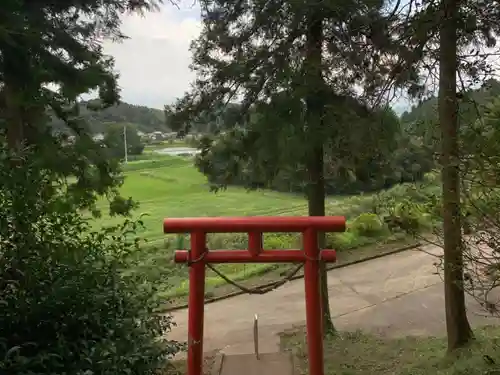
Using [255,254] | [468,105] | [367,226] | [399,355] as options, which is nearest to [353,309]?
[399,355]

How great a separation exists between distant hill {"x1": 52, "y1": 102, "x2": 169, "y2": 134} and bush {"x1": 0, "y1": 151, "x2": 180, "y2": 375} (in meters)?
2.41

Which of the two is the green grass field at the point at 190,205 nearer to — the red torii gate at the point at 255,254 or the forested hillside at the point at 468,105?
the forested hillside at the point at 468,105

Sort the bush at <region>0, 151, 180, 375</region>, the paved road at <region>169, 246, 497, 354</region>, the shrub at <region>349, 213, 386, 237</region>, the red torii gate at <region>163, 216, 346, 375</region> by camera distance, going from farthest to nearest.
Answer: the shrub at <region>349, 213, 386, 237</region>
the paved road at <region>169, 246, 497, 354</region>
the red torii gate at <region>163, 216, 346, 375</region>
the bush at <region>0, 151, 180, 375</region>

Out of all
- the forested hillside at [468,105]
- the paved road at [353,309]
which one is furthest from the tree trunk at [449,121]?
the paved road at [353,309]

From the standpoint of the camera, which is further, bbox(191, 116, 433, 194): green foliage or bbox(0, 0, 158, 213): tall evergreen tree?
bbox(191, 116, 433, 194): green foliage

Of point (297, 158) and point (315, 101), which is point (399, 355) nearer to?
point (297, 158)

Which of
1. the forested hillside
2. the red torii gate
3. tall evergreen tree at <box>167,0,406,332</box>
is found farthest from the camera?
tall evergreen tree at <box>167,0,406,332</box>

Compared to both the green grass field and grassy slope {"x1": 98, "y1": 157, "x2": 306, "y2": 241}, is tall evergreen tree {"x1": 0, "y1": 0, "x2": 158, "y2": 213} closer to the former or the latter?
the green grass field

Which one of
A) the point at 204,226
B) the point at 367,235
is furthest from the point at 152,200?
the point at 204,226

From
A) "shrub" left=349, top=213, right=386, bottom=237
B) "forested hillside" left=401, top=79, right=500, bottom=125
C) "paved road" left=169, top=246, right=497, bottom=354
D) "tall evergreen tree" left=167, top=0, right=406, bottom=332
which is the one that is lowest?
"paved road" left=169, top=246, right=497, bottom=354

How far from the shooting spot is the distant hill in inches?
181

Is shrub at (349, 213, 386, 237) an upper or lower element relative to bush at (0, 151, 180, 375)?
lower

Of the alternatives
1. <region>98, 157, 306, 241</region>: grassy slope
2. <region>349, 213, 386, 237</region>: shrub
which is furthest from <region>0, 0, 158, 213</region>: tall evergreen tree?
<region>349, 213, 386, 237</region>: shrub

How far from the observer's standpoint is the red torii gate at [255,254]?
284 centimetres
